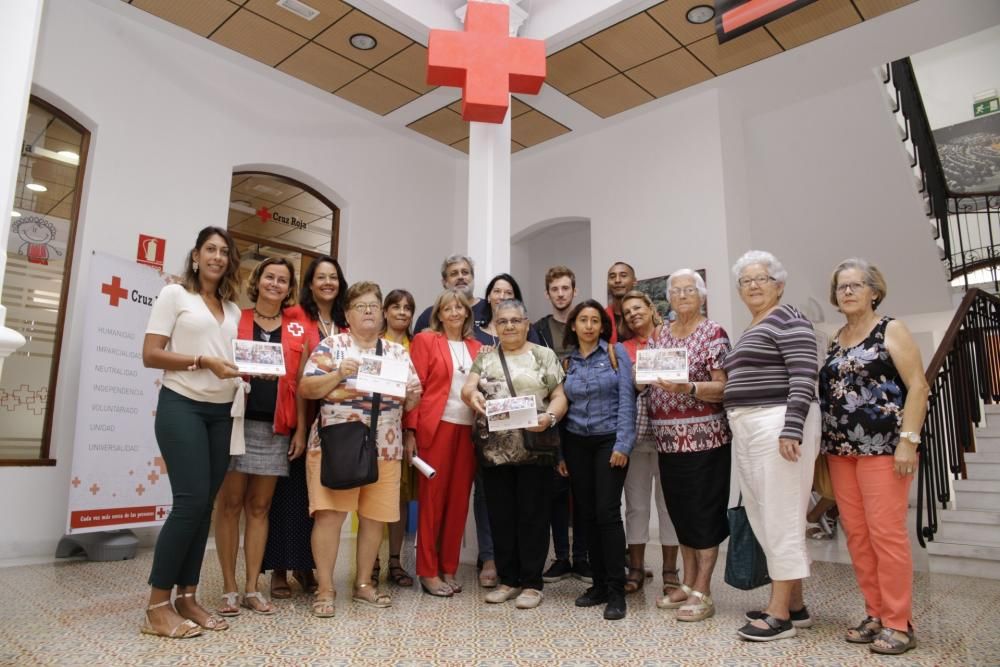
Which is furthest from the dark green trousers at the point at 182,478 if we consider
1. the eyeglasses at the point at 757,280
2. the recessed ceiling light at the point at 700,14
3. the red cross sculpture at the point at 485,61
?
the recessed ceiling light at the point at 700,14

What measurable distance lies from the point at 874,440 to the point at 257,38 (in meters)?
5.07

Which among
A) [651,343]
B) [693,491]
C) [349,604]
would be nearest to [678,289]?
[651,343]

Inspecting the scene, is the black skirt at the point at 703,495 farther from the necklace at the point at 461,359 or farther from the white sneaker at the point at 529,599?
the necklace at the point at 461,359

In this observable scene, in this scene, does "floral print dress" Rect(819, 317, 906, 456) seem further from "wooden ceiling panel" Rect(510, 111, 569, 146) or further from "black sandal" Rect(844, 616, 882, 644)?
"wooden ceiling panel" Rect(510, 111, 569, 146)

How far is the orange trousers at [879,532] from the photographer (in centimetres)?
239

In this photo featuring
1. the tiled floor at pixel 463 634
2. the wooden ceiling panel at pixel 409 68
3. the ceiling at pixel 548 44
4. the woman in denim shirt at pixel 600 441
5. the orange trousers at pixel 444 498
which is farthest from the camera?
the wooden ceiling panel at pixel 409 68

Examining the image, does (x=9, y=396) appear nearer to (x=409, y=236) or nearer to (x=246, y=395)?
(x=246, y=395)

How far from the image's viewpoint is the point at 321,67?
563 centimetres

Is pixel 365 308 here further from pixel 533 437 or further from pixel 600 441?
pixel 600 441

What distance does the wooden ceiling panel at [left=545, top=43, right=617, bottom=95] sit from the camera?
5.39 metres

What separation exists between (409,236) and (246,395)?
13.9 ft

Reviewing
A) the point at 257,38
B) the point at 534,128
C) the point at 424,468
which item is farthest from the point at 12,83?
the point at 534,128

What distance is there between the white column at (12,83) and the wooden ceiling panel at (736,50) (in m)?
4.73

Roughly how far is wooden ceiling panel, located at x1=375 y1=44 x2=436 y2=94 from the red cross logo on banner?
2.67m
